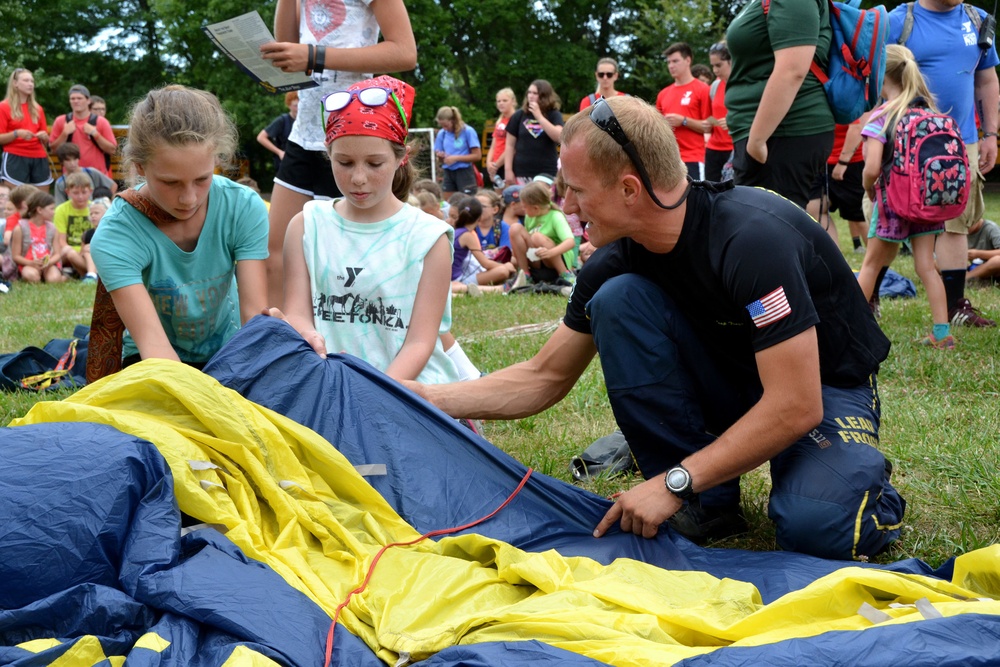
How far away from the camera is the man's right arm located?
2.81 m

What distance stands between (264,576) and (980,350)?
3.90 m

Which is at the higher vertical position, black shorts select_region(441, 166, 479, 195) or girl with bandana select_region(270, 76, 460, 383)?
girl with bandana select_region(270, 76, 460, 383)

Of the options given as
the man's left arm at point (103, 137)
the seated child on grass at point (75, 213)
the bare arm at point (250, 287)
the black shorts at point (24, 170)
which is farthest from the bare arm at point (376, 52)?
the man's left arm at point (103, 137)

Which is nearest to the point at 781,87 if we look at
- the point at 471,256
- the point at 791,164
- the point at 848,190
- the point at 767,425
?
the point at 791,164

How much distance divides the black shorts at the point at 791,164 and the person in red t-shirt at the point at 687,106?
5.40 meters

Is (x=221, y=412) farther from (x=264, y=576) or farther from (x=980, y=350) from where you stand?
(x=980, y=350)

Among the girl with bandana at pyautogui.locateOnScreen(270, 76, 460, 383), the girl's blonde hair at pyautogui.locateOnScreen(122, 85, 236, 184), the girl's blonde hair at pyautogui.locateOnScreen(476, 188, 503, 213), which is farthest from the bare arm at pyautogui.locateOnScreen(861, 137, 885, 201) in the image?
the girl's blonde hair at pyautogui.locateOnScreen(476, 188, 503, 213)

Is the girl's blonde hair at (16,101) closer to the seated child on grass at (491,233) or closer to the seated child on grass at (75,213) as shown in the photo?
the seated child on grass at (75,213)

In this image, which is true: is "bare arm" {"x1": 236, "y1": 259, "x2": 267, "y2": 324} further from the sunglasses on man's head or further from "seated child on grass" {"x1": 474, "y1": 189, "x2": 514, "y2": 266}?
"seated child on grass" {"x1": 474, "y1": 189, "x2": 514, "y2": 266}

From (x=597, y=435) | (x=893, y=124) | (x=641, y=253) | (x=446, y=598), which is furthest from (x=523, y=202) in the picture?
(x=446, y=598)

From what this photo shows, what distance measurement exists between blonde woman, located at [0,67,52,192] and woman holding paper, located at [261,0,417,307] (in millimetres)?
8875

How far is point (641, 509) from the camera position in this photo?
7.84 feet

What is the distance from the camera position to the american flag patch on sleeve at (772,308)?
2256mm

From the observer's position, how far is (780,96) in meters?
3.99
